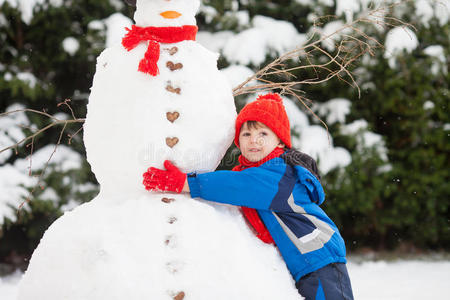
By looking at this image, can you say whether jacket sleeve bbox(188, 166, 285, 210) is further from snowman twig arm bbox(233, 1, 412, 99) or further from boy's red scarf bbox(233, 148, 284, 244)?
snowman twig arm bbox(233, 1, 412, 99)

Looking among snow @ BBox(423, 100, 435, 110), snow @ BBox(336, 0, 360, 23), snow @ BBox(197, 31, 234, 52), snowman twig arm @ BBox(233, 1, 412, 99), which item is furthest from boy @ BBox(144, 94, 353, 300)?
snow @ BBox(423, 100, 435, 110)

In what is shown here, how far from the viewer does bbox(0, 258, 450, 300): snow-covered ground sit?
11.5ft

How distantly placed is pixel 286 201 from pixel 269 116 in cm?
31

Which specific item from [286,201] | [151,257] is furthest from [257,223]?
[151,257]

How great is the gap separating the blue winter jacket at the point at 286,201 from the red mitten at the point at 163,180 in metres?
0.04

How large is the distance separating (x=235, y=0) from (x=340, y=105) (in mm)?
1419

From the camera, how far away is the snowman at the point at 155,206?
1240mm

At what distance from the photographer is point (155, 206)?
1343 mm

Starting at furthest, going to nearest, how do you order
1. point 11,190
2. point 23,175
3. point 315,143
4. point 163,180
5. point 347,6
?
point 315,143, point 347,6, point 23,175, point 11,190, point 163,180

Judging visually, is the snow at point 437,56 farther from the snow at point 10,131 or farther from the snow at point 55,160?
the snow at point 10,131

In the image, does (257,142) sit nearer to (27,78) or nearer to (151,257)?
(151,257)

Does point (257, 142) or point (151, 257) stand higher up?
point (257, 142)

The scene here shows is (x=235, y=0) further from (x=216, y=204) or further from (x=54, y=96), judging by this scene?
(x=216, y=204)

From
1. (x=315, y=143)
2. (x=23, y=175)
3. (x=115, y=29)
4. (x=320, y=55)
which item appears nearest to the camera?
(x=115, y=29)
